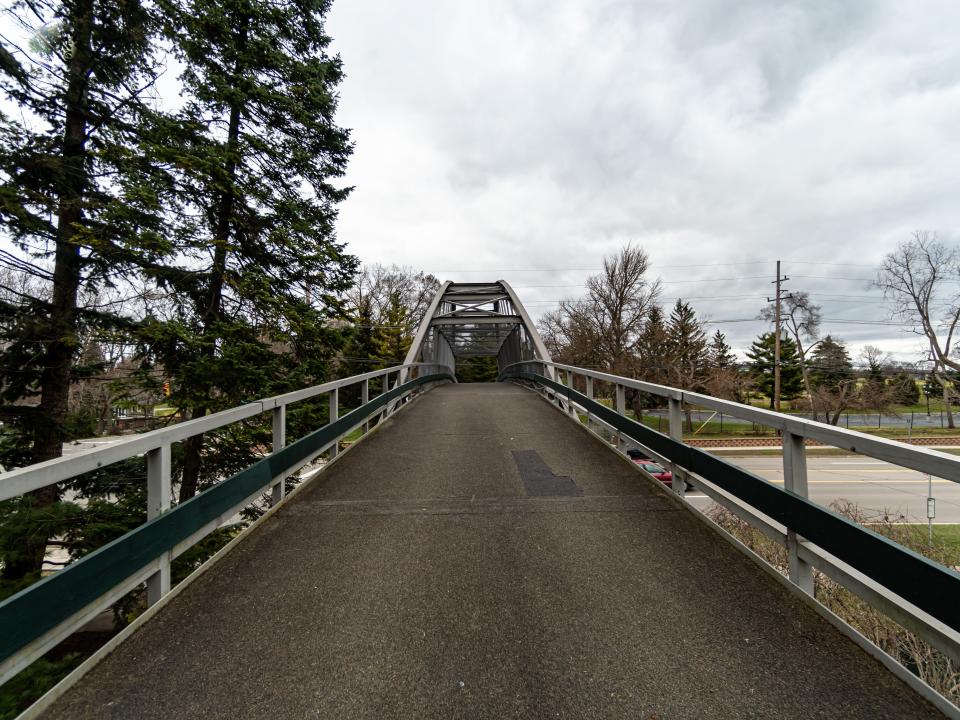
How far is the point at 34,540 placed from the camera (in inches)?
197

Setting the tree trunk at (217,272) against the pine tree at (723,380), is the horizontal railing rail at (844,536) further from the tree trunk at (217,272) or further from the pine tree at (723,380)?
the pine tree at (723,380)

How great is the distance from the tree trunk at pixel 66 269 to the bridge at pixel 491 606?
18.9 feet

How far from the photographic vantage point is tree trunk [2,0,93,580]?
21.1 ft

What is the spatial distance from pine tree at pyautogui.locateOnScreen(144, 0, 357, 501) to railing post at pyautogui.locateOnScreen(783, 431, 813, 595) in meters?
7.32

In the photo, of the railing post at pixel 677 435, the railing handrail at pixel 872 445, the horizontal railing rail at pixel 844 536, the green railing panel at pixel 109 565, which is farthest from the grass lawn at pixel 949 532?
the green railing panel at pixel 109 565

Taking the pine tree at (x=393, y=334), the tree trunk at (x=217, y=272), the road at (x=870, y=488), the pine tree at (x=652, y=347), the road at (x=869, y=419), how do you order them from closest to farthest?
1. the tree trunk at (x=217, y=272)
2. the road at (x=870, y=488)
3. the pine tree at (x=652, y=347)
4. the pine tree at (x=393, y=334)
5. the road at (x=869, y=419)

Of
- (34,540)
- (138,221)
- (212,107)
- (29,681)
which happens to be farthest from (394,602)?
(212,107)

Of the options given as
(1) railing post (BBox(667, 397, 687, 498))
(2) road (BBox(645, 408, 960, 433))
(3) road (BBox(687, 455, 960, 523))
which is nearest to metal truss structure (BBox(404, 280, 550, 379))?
(3) road (BBox(687, 455, 960, 523))

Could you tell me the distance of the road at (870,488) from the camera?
612 inches

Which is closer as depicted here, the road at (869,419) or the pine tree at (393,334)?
the pine tree at (393,334)

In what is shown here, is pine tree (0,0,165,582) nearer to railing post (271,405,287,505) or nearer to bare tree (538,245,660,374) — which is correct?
railing post (271,405,287,505)

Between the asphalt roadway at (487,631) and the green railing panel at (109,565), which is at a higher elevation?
the green railing panel at (109,565)

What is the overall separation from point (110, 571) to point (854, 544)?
3.34m

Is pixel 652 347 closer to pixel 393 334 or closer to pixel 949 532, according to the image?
pixel 949 532
